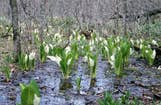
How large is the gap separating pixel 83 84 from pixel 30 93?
2736 mm

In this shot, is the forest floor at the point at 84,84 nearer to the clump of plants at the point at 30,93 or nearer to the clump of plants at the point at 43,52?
the clump of plants at the point at 43,52

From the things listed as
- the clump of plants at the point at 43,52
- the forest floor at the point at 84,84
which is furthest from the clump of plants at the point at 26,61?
the clump of plants at the point at 43,52

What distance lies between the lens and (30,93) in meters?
3.26

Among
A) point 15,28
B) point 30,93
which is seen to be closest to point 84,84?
point 15,28

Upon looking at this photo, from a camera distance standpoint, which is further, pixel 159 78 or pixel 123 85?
pixel 159 78

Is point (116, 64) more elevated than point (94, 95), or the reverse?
point (116, 64)

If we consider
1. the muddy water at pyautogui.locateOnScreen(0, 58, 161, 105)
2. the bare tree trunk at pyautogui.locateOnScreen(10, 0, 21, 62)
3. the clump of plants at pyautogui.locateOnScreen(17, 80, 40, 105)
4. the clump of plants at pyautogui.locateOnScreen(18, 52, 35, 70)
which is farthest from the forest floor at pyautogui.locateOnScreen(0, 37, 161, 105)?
the clump of plants at pyautogui.locateOnScreen(17, 80, 40, 105)

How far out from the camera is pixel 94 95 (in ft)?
17.1

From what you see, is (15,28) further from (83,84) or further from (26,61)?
(83,84)

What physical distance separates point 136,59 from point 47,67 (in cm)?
273

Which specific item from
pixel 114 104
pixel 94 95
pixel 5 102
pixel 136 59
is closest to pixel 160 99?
pixel 94 95

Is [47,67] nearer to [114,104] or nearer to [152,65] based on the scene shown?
[152,65]

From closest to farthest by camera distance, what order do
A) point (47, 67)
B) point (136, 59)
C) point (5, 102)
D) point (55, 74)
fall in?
point (5, 102) → point (55, 74) → point (47, 67) → point (136, 59)

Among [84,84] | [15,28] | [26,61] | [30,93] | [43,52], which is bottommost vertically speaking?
[84,84]
